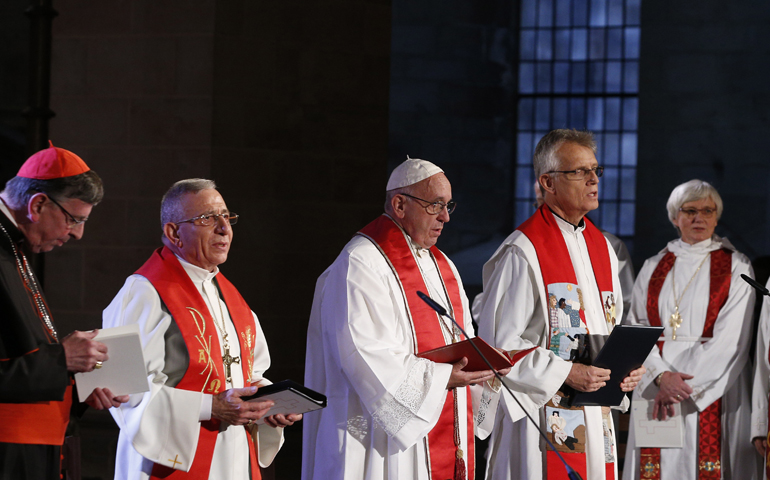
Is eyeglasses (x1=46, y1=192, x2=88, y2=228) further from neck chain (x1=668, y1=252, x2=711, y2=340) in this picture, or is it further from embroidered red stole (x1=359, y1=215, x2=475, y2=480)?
neck chain (x1=668, y1=252, x2=711, y2=340)

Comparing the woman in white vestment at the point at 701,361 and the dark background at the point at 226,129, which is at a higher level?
the dark background at the point at 226,129

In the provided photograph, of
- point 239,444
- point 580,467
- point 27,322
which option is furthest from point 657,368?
point 27,322

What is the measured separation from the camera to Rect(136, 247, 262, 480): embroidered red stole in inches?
120

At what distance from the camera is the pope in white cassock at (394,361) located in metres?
3.19

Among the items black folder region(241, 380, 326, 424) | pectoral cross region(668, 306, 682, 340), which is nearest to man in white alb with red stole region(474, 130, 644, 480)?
black folder region(241, 380, 326, 424)

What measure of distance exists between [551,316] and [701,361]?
1.88 meters

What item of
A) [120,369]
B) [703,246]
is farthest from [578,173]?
[120,369]

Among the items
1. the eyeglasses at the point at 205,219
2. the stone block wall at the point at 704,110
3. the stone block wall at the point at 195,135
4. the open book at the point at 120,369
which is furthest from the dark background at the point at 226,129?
the stone block wall at the point at 704,110

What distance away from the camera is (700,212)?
213 inches

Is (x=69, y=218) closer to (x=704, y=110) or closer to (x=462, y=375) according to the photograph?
(x=462, y=375)

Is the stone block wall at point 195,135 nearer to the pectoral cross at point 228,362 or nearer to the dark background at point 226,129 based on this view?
the dark background at point 226,129

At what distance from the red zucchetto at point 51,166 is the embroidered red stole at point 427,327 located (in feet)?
4.15

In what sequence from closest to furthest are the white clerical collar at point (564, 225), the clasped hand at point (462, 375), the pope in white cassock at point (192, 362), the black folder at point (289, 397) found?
1. the black folder at point (289, 397)
2. the pope in white cassock at point (192, 362)
3. the clasped hand at point (462, 375)
4. the white clerical collar at point (564, 225)

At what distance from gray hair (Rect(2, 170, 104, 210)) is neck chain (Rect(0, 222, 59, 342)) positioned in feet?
0.37
